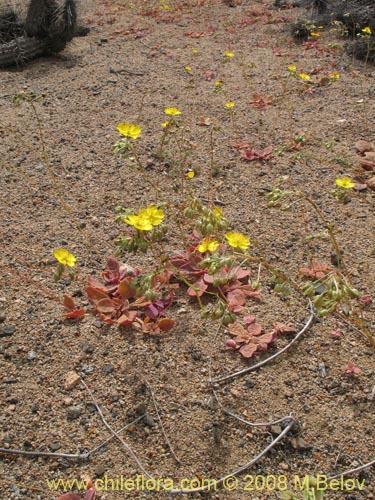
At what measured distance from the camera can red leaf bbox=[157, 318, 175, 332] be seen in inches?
96.5

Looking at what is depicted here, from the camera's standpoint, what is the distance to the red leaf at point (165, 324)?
8.04ft

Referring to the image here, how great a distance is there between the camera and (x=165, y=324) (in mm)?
2457

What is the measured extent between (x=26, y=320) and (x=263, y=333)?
1.32 meters

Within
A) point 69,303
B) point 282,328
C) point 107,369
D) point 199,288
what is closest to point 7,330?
point 69,303

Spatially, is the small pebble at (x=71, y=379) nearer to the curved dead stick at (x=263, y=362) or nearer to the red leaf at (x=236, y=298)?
the curved dead stick at (x=263, y=362)

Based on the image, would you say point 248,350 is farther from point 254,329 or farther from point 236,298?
point 236,298

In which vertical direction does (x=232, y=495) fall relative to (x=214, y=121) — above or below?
below

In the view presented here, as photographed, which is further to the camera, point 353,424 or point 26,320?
point 26,320

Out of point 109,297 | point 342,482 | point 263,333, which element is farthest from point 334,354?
point 109,297

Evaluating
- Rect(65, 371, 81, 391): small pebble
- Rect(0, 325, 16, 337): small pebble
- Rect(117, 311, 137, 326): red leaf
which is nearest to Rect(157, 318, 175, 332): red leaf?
Rect(117, 311, 137, 326): red leaf

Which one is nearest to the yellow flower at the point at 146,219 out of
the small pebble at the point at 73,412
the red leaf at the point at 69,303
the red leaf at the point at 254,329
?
the red leaf at the point at 69,303

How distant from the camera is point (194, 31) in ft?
23.2

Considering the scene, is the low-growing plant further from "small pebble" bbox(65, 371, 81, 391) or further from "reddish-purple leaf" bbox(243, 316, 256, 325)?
"small pebble" bbox(65, 371, 81, 391)

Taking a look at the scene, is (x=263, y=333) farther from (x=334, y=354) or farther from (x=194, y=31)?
(x=194, y=31)
